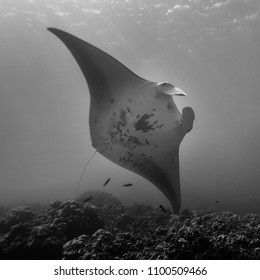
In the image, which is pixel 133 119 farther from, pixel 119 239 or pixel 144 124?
pixel 119 239

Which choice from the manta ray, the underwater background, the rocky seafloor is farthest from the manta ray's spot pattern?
the underwater background

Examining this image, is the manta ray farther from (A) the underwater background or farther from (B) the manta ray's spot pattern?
(A) the underwater background

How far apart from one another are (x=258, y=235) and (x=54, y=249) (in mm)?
3936

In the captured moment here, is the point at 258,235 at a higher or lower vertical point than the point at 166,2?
lower

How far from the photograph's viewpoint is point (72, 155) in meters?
66.9

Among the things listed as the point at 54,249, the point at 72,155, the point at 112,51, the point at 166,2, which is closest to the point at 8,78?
the point at 112,51

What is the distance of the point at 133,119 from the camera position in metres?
4.28

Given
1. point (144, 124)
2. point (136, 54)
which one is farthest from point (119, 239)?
point (136, 54)

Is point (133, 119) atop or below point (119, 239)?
atop

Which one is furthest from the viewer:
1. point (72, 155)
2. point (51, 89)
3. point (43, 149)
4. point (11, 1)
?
point (72, 155)

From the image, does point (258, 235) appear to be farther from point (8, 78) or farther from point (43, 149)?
point (43, 149)

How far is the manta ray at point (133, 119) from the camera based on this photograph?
13.4 feet

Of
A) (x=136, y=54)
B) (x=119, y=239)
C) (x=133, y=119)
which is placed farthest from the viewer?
(x=136, y=54)

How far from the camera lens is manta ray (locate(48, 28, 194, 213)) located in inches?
161
